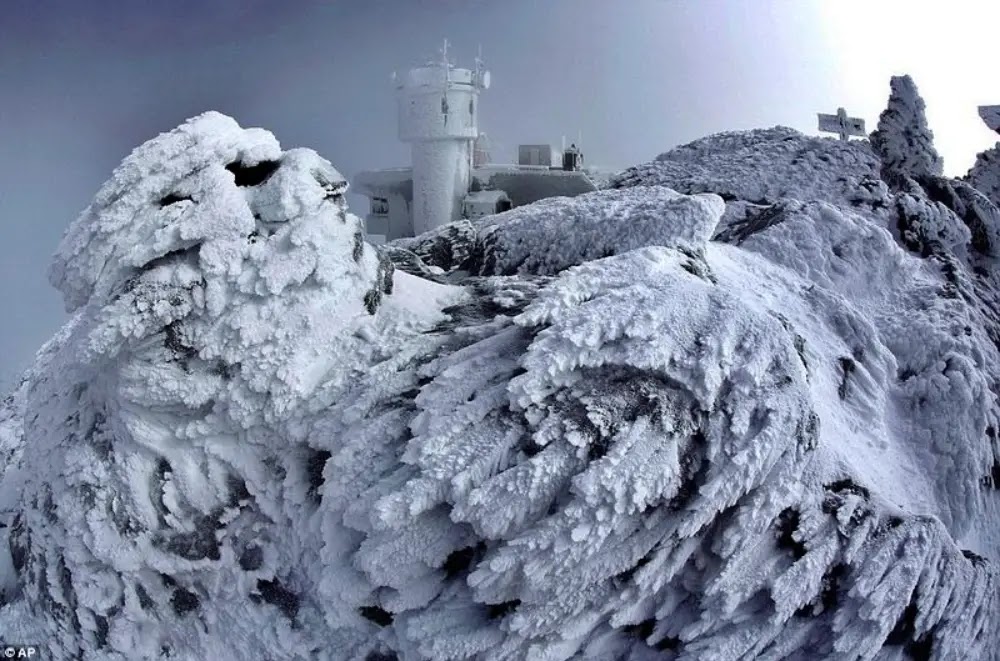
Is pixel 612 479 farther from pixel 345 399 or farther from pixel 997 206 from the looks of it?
pixel 997 206

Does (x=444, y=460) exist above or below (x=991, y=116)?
below

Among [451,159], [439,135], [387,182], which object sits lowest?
[387,182]

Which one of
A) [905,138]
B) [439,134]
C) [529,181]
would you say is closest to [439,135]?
[439,134]

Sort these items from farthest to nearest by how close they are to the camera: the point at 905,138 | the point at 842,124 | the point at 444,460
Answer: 1. the point at 842,124
2. the point at 905,138
3. the point at 444,460

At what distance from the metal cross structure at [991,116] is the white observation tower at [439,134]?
136 inches

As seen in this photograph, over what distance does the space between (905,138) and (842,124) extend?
0.25 meters

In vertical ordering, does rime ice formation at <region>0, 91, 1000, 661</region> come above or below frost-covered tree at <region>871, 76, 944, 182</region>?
below

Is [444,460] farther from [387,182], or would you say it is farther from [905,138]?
[387,182]

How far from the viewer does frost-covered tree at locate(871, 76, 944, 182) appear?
2.18m

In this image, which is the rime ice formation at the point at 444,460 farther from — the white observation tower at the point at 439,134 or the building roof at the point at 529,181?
the white observation tower at the point at 439,134

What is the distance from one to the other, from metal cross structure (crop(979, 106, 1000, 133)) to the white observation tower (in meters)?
3.44

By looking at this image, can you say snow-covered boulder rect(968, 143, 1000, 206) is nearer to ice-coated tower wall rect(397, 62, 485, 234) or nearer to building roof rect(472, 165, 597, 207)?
building roof rect(472, 165, 597, 207)

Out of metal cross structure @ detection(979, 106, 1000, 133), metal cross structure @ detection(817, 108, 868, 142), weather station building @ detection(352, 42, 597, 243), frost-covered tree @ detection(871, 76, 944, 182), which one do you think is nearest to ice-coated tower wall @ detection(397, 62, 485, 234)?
weather station building @ detection(352, 42, 597, 243)

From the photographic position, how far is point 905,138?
2.21 m
